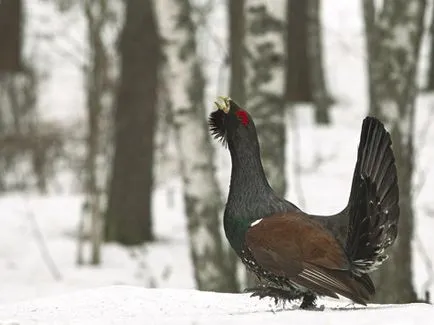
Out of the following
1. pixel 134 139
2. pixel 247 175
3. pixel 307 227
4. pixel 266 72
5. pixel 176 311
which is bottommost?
pixel 176 311

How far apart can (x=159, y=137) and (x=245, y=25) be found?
14583 millimetres

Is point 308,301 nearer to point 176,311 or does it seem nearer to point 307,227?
point 307,227

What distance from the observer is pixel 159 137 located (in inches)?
914

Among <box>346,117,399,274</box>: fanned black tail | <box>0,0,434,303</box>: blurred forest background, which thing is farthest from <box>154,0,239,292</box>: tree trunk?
<box>346,117,399,274</box>: fanned black tail

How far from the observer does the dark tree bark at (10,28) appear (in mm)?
22828

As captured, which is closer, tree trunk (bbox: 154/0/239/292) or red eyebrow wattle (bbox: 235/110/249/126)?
red eyebrow wattle (bbox: 235/110/249/126)

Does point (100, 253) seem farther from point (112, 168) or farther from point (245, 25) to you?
point (245, 25)

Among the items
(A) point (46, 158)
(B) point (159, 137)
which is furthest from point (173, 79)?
(B) point (159, 137)

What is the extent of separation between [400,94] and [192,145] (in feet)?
6.49

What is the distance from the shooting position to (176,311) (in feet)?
16.5

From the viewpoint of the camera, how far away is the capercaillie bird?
15.1 feet

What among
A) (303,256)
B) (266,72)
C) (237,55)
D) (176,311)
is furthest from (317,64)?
(303,256)

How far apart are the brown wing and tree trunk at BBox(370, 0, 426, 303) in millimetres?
3539

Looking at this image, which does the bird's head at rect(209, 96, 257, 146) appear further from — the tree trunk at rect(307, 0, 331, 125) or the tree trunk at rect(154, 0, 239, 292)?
the tree trunk at rect(307, 0, 331, 125)
